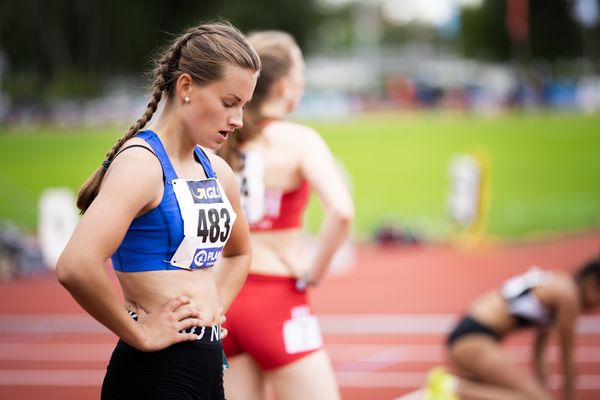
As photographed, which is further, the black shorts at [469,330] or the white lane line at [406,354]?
the white lane line at [406,354]

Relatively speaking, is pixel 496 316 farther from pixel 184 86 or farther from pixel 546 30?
pixel 546 30

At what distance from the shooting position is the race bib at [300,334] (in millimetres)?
3594

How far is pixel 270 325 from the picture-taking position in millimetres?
3611

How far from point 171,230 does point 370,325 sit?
22.3 feet

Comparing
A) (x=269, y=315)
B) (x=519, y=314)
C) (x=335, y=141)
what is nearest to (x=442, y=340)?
(x=519, y=314)

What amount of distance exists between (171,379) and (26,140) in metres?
38.6

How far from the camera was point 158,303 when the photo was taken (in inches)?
101

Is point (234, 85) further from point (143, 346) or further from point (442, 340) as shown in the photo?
point (442, 340)

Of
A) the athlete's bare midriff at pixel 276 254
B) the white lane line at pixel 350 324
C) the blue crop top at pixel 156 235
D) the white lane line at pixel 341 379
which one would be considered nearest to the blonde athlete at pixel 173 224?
the blue crop top at pixel 156 235

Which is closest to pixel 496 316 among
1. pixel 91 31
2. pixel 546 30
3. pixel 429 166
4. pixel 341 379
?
pixel 341 379

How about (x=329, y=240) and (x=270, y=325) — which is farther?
(x=329, y=240)

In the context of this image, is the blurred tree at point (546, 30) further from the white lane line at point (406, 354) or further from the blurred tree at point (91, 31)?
the white lane line at point (406, 354)

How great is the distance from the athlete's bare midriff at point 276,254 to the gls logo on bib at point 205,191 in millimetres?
1015

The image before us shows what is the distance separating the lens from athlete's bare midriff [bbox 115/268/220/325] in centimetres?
256
